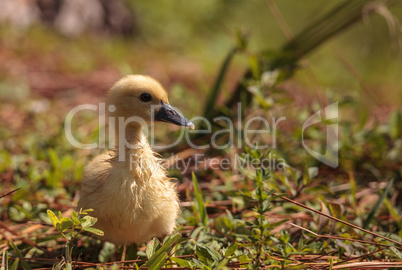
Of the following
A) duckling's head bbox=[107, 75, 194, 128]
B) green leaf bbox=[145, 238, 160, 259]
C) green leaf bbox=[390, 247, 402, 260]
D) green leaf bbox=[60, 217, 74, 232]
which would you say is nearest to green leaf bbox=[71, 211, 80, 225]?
green leaf bbox=[60, 217, 74, 232]

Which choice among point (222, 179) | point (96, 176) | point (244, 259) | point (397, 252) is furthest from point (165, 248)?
point (222, 179)

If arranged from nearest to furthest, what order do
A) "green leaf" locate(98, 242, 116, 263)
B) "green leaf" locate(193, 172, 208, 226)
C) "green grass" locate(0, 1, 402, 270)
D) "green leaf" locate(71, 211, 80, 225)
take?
"green leaf" locate(71, 211, 80, 225) < "green grass" locate(0, 1, 402, 270) < "green leaf" locate(98, 242, 116, 263) < "green leaf" locate(193, 172, 208, 226)

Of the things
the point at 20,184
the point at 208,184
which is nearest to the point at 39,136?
the point at 20,184

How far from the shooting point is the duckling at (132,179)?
159 cm

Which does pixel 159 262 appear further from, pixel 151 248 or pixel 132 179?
pixel 132 179

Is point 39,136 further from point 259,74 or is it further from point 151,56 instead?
point 151,56

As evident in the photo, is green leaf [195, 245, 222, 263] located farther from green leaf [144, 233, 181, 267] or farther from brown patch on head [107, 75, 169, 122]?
brown patch on head [107, 75, 169, 122]

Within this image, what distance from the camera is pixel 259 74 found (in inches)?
99.2

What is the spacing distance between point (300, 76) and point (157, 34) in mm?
2365

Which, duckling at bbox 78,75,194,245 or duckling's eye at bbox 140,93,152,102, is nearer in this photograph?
duckling at bbox 78,75,194,245

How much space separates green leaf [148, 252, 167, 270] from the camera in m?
1.44

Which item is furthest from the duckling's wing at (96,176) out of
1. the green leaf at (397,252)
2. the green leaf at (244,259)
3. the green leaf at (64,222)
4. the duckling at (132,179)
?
the green leaf at (397,252)

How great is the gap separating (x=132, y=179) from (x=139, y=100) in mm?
405

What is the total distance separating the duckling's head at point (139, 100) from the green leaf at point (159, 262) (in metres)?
0.64
